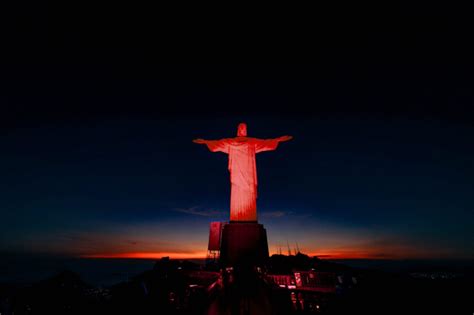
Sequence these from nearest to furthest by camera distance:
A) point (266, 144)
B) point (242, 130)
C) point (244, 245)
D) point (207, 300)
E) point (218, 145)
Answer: point (207, 300) → point (244, 245) → point (266, 144) → point (218, 145) → point (242, 130)

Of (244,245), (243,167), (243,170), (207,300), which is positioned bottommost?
(207,300)

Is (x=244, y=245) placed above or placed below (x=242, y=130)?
below

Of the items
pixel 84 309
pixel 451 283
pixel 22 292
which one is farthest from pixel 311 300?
pixel 451 283

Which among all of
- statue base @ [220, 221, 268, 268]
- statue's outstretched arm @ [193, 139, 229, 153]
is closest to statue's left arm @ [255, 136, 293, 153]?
statue's outstretched arm @ [193, 139, 229, 153]

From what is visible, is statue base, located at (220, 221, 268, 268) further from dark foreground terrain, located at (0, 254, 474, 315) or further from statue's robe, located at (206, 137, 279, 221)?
dark foreground terrain, located at (0, 254, 474, 315)

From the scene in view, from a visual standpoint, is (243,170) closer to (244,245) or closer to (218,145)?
(218,145)

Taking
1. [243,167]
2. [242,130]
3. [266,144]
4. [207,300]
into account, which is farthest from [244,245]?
[242,130]
